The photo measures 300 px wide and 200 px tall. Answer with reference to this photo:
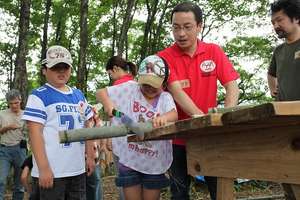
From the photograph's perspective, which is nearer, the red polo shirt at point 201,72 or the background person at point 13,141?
the red polo shirt at point 201,72

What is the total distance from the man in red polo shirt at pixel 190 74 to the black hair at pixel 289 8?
19.9 inches

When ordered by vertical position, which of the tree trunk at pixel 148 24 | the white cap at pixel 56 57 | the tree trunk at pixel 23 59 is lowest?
the white cap at pixel 56 57

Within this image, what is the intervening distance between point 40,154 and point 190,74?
1.17m

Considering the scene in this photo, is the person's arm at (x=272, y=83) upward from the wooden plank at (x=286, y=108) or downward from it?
upward

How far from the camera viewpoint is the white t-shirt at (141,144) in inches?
135

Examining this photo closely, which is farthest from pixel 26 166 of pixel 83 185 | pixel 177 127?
pixel 177 127

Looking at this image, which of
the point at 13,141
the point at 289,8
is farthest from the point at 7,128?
the point at 289,8

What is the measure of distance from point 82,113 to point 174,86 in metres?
0.82

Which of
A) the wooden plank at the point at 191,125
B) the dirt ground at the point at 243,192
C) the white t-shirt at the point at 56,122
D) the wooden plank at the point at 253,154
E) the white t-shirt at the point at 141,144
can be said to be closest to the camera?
the wooden plank at the point at 191,125

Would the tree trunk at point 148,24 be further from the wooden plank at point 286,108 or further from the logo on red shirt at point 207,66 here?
the wooden plank at point 286,108

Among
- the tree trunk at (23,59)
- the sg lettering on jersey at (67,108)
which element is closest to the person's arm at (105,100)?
the sg lettering on jersey at (67,108)

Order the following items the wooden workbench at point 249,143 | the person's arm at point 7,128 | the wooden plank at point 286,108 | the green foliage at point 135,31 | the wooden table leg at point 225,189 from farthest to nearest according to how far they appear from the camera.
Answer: the green foliage at point 135,31, the person's arm at point 7,128, the wooden table leg at point 225,189, the wooden workbench at point 249,143, the wooden plank at point 286,108

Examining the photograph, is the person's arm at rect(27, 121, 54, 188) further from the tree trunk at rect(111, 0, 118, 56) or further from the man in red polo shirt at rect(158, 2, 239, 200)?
the tree trunk at rect(111, 0, 118, 56)

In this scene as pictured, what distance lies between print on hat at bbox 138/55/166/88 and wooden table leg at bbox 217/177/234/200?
957 millimetres
